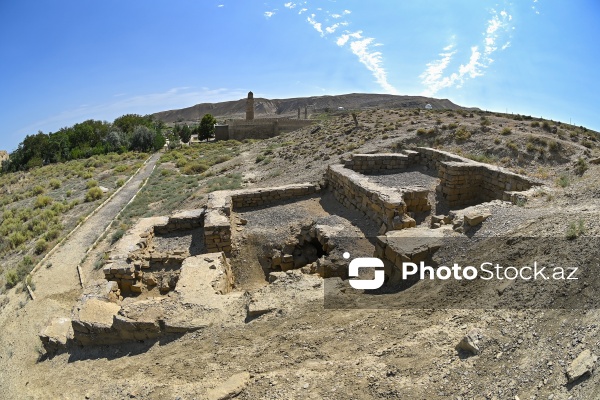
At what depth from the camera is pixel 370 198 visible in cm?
919

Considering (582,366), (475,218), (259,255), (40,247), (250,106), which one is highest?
(250,106)

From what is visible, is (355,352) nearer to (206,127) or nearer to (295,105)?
(206,127)

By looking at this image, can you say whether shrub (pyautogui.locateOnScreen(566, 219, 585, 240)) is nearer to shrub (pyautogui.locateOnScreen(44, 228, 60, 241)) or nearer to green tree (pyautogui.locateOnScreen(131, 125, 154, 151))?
shrub (pyautogui.locateOnScreen(44, 228, 60, 241))

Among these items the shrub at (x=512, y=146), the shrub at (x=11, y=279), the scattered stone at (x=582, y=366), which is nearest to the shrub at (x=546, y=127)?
the shrub at (x=512, y=146)

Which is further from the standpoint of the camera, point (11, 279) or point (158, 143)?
point (158, 143)

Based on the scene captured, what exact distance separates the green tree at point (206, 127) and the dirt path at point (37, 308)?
3372 cm

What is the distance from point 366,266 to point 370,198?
2.47 m

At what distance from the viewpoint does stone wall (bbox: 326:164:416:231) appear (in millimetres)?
8195

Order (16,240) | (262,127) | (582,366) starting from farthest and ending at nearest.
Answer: (262,127) → (16,240) → (582,366)

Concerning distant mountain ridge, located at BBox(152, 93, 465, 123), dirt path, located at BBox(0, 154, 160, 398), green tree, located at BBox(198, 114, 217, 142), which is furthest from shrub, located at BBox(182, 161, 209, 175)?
distant mountain ridge, located at BBox(152, 93, 465, 123)

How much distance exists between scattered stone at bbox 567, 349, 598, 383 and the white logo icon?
3303 mm

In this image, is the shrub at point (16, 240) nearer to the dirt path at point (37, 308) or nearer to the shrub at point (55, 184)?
the dirt path at point (37, 308)

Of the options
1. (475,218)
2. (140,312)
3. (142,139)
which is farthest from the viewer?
(142,139)

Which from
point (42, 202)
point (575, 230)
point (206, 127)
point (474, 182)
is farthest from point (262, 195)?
point (206, 127)
